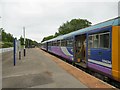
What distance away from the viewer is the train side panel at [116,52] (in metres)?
8.21

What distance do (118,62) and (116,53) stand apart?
1.23 feet

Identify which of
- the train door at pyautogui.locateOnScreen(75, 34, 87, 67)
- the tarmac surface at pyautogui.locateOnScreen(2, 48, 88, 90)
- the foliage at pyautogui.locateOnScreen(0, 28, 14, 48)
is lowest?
the tarmac surface at pyautogui.locateOnScreen(2, 48, 88, 90)

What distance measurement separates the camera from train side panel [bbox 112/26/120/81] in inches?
323

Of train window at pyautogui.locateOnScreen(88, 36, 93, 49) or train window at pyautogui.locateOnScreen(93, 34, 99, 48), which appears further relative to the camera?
train window at pyautogui.locateOnScreen(88, 36, 93, 49)

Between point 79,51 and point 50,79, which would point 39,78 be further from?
point 79,51

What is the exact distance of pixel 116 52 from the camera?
8.30 metres

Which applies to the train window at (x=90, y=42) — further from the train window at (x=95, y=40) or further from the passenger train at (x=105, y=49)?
the train window at (x=95, y=40)

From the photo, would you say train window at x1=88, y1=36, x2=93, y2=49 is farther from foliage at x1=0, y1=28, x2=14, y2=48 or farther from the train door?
foliage at x1=0, y1=28, x2=14, y2=48

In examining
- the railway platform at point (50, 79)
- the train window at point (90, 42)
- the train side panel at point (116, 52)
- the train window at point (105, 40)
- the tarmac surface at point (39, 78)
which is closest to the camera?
the train side panel at point (116, 52)

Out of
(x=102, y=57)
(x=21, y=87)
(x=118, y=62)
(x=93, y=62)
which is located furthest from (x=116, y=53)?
(x=21, y=87)

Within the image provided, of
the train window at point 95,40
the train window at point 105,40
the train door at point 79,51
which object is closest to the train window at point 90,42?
the train window at point 95,40

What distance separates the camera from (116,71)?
828 cm

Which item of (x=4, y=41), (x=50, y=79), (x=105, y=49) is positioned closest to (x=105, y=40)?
(x=105, y=49)

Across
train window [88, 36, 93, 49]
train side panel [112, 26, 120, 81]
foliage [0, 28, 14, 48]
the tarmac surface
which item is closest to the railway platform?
the tarmac surface
